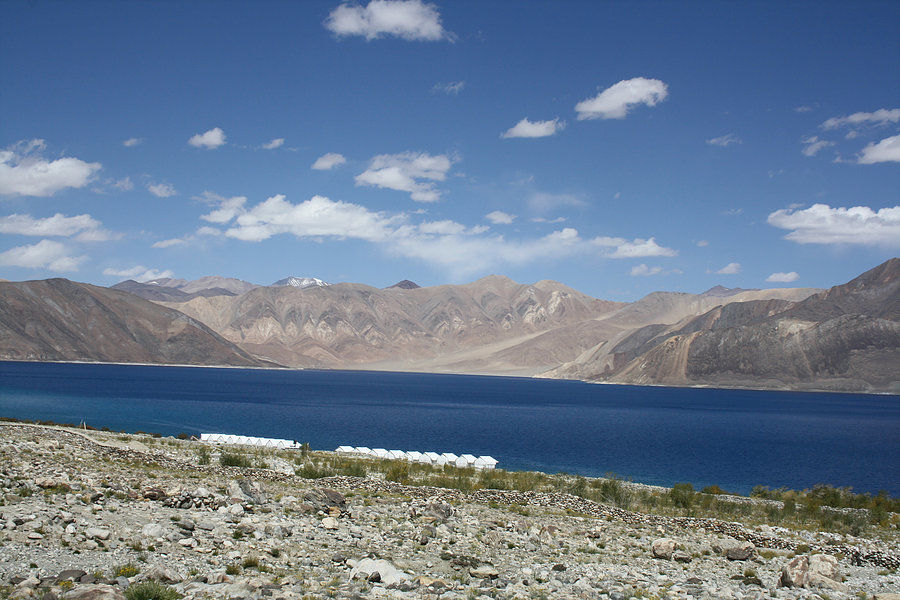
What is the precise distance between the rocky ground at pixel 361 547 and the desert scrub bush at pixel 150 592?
23mm

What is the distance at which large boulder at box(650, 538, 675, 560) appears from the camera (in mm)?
18109

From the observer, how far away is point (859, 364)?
17788 cm

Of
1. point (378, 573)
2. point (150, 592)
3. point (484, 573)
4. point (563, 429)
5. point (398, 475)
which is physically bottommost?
point (563, 429)

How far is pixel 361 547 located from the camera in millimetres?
16344

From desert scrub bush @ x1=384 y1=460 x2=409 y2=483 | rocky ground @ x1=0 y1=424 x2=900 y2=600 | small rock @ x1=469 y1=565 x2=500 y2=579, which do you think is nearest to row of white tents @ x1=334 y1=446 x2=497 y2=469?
desert scrub bush @ x1=384 y1=460 x2=409 y2=483

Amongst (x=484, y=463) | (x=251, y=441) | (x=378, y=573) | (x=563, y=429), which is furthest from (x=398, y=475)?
(x=563, y=429)

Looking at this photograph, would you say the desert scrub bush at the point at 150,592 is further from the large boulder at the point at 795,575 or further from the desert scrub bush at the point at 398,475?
the desert scrub bush at the point at 398,475

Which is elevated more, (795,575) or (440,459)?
(795,575)

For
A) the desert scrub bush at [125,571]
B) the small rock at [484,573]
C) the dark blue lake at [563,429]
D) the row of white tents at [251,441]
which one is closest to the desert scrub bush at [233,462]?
the row of white tents at [251,441]

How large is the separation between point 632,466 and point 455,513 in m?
33.6

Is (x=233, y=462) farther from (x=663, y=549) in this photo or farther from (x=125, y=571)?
(x=663, y=549)

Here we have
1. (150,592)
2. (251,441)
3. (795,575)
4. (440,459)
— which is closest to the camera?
(150,592)

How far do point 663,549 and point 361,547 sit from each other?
324 inches

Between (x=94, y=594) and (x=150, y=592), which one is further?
(x=150, y=592)
